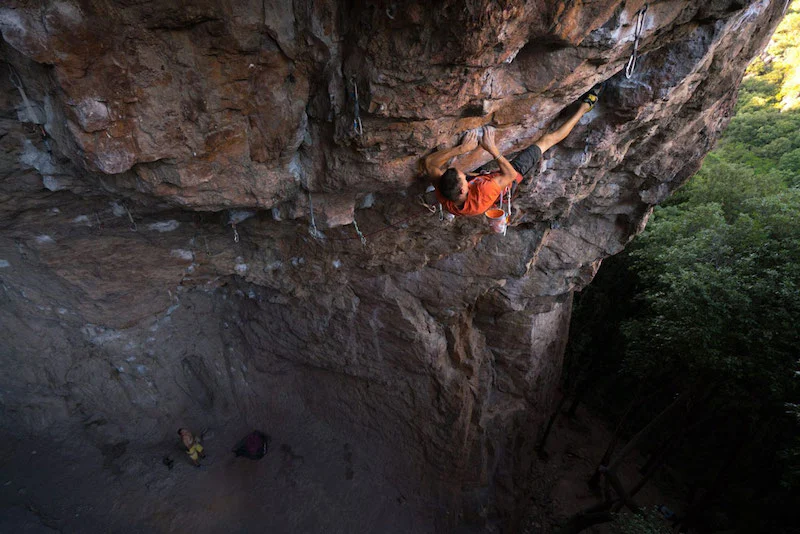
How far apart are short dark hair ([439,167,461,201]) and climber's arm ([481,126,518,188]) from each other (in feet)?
1.27

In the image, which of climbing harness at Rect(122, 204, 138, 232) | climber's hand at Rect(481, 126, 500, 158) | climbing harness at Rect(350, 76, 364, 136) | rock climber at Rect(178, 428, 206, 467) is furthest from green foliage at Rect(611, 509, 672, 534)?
climbing harness at Rect(122, 204, 138, 232)

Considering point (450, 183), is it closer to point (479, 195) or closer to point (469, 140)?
point (479, 195)

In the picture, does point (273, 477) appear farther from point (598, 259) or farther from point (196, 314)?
point (598, 259)

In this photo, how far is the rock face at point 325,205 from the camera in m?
2.51

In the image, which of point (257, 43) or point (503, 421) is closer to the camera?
point (257, 43)

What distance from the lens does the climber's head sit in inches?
126

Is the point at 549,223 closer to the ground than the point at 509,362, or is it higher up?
higher up

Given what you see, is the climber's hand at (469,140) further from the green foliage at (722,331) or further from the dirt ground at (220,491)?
the dirt ground at (220,491)

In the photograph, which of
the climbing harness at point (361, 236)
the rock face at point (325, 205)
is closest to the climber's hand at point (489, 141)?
the rock face at point (325, 205)

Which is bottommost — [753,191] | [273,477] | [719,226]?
[273,477]

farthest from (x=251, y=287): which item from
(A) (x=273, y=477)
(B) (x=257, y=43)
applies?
(B) (x=257, y=43)

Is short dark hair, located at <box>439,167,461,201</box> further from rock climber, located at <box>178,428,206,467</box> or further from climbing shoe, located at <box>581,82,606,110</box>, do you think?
rock climber, located at <box>178,428,206,467</box>

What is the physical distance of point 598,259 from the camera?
6133 mm

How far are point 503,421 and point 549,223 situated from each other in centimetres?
388
